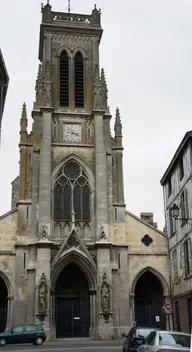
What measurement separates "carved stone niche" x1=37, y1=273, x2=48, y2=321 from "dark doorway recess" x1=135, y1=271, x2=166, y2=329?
6.92m

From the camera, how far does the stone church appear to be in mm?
30328

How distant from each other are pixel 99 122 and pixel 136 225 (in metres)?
7.88

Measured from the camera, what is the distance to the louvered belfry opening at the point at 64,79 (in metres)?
36.4

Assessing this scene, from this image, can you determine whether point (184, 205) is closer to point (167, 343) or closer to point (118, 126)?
point (118, 126)

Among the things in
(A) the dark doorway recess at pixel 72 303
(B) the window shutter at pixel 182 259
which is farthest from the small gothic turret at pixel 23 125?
(B) the window shutter at pixel 182 259

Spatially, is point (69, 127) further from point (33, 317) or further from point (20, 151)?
point (33, 317)

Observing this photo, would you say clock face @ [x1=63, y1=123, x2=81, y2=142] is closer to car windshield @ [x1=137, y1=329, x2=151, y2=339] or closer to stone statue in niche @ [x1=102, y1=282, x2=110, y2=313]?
stone statue in niche @ [x1=102, y1=282, x2=110, y2=313]

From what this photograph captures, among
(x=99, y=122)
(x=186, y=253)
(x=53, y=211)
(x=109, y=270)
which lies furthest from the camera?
(x=99, y=122)

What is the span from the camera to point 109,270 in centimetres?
3069

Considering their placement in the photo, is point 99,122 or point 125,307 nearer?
point 125,307

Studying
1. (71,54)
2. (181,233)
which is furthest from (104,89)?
(181,233)

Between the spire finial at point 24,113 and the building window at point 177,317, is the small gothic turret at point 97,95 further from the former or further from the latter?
the building window at point 177,317

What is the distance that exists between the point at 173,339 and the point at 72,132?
985 inches

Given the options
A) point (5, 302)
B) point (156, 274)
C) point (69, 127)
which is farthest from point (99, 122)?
point (5, 302)
